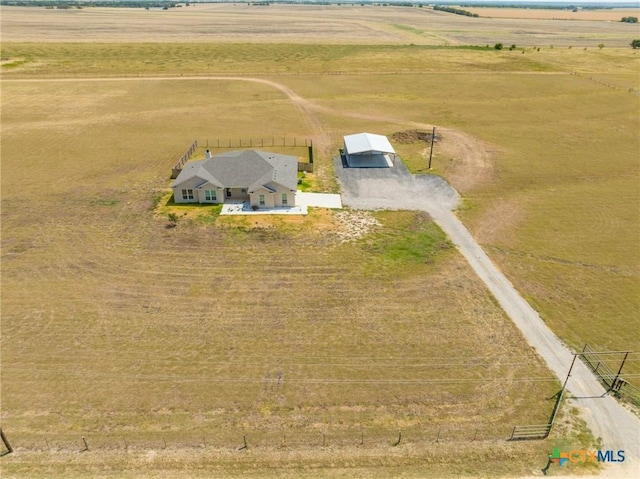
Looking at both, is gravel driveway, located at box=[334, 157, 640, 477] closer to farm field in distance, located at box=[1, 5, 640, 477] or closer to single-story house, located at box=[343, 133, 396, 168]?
farm field in distance, located at box=[1, 5, 640, 477]

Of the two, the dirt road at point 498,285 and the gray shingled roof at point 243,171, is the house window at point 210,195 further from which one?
the dirt road at point 498,285

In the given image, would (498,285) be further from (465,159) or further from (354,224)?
(465,159)

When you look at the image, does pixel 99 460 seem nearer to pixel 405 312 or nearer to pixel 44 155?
pixel 405 312

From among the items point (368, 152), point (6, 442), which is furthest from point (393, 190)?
point (6, 442)

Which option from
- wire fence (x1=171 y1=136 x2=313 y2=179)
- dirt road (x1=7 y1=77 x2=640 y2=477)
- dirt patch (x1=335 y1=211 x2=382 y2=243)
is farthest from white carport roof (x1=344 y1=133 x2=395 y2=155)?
dirt patch (x1=335 y1=211 x2=382 y2=243)

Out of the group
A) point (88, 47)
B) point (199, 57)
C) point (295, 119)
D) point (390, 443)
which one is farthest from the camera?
point (88, 47)

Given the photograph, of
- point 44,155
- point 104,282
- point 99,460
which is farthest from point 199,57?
point 99,460

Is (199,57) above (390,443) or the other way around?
above
